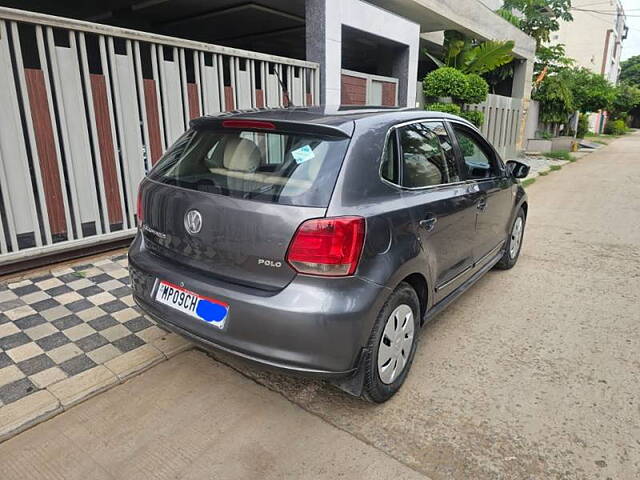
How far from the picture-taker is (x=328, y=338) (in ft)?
7.27

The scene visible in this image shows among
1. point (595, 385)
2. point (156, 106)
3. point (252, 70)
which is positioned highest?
point (252, 70)

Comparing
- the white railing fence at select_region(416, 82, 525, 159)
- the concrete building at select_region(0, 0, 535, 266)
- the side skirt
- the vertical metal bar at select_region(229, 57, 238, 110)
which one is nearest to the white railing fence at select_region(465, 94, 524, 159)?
the white railing fence at select_region(416, 82, 525, 159)

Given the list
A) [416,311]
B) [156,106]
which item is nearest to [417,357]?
[416,311]

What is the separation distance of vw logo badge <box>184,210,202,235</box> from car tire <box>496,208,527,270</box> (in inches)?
137

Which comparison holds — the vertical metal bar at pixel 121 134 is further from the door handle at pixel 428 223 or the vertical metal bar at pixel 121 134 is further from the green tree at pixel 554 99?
the green tree at pixel 554 99

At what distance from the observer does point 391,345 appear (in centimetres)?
262

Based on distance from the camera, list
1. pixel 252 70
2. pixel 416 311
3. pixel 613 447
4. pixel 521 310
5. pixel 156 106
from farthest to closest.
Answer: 1. pixel 252 70
2. pixel 156 106
3. pixel 521 310
4. pixel 416 311
5. pixel 613 447

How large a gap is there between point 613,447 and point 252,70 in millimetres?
5454

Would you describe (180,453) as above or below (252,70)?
below

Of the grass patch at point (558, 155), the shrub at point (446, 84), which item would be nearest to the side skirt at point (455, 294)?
the shrub at point (446, 84)

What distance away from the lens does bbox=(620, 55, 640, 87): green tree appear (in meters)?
59.3

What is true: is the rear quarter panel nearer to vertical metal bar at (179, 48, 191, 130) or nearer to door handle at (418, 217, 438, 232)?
door handle at (418, 217, 438, 232)

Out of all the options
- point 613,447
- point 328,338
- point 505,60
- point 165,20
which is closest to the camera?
point 328,338

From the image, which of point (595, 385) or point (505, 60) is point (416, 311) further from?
point (505, 60)
